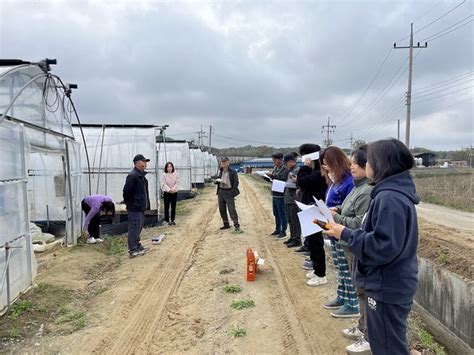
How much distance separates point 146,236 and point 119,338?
6.04m

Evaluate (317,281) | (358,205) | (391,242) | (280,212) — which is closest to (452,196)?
(280,212)

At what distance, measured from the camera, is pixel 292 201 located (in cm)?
768

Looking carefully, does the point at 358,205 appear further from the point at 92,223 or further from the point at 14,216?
the point at 92,223

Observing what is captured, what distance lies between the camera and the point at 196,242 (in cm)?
931

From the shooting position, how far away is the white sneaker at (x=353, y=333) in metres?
3.94

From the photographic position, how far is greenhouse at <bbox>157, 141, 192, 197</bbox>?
2136 cm

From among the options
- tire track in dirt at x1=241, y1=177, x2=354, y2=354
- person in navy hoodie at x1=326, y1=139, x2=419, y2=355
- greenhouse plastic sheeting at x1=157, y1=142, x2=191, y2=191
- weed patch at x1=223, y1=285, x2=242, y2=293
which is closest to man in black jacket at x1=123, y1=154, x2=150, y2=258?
tire track in dirt at x1=241, y1=177, x2=354, y2=354

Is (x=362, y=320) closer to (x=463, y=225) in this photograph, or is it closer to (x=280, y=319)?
(x=280, y=319)

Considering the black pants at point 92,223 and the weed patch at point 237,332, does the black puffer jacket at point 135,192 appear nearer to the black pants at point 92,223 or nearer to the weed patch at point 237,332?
the black pants at point 92,223

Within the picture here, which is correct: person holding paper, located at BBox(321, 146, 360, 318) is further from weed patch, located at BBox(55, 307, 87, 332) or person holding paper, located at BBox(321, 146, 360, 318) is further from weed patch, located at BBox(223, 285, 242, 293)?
weed patch, located at BBox(55, 307, 87, 332)

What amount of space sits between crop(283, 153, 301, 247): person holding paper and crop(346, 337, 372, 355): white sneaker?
404 cm

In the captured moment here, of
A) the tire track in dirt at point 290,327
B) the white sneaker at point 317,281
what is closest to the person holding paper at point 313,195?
the white sneaker at point 317,281

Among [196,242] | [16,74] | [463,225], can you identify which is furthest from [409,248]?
[463,225]

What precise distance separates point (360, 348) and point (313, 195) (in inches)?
104
